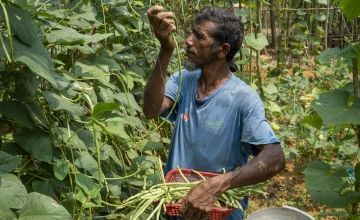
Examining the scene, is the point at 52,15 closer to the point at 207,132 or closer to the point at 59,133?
the point at 59,133

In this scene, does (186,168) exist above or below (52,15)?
below

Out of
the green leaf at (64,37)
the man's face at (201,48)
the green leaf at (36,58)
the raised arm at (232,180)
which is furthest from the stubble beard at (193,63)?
the green leaf at (36,58)

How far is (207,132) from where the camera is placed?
6.96 ft

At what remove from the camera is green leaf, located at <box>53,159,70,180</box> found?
62.3 inches

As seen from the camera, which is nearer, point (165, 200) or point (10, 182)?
point (10, 182)

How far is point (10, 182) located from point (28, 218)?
10 centimetres

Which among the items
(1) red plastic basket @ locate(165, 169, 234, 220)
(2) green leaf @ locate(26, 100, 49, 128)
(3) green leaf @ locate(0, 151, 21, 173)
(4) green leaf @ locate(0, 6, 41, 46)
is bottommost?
(1) red plastic basket @ locate(165, 169, 234, 220)

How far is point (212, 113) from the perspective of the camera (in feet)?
7.00

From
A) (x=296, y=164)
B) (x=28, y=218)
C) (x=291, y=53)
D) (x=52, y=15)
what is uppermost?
(x=52, y=15)

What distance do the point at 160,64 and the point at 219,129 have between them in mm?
334

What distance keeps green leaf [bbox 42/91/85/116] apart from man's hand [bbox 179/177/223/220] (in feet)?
1.56

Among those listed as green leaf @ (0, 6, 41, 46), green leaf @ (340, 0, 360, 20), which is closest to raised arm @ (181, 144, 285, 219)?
green leaf @ (340, 0, 360, 20)

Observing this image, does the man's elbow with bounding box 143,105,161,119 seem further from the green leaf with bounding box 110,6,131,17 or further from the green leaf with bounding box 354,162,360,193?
the green leaf with bounding box 354,162,360,193

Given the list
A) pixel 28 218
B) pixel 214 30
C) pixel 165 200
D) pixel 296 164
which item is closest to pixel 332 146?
pixel 296 164
